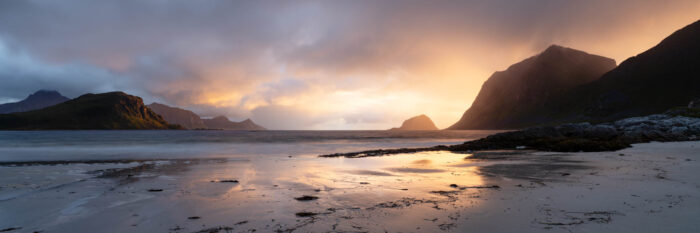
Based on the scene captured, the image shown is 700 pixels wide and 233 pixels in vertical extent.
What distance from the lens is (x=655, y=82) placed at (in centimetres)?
13050

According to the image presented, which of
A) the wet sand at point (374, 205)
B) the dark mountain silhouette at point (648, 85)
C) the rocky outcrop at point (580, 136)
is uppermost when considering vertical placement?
the dark mountain silhouette at point (648, 85)

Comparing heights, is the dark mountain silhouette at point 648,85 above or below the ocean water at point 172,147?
above

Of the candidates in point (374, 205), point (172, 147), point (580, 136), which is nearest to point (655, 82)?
point (580, 136)

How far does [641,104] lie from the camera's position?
12681 cm

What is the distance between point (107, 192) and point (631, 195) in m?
14.3

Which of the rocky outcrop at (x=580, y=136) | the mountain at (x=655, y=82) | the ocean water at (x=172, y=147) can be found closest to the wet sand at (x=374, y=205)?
the rocky outcrop at (x=580, y=136)

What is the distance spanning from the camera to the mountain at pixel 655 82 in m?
121

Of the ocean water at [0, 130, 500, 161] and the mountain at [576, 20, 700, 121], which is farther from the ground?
the mountain at [576, 20, 700, 121]

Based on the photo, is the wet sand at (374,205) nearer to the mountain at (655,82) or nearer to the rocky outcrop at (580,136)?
the rocky outcrop at (580,136)

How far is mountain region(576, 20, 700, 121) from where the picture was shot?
120938 mm

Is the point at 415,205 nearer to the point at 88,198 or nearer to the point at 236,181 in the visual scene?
the point at 236,181

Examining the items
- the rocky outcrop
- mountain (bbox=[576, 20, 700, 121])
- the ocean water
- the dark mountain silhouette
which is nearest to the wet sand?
the rocky outcrop

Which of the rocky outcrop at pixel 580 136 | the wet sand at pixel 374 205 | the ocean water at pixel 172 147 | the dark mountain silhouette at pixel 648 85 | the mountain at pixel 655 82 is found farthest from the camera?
the dark mountain silhouette at pixel 648 85

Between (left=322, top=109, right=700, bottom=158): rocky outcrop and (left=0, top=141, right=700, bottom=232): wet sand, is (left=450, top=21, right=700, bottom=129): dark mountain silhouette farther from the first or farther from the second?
(left=0, top=141, right=700, bottom=232): wet sand
